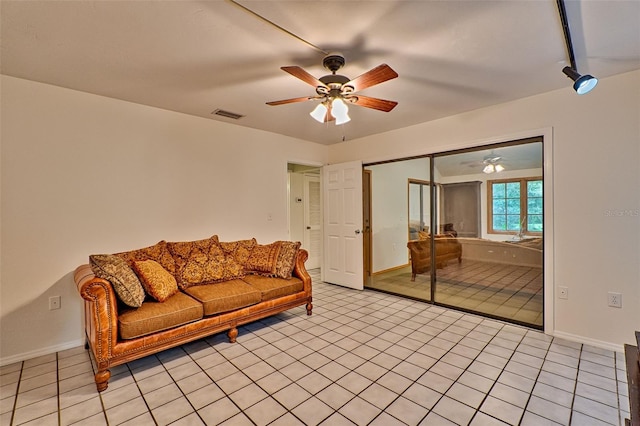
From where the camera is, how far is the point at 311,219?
5.99 m

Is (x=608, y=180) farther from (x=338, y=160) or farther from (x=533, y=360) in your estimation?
(x=338, y=160)

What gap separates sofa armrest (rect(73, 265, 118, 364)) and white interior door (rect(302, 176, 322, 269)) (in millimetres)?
3934

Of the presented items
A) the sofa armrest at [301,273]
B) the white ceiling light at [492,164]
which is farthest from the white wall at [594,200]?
the sofa armrest at [301,273]

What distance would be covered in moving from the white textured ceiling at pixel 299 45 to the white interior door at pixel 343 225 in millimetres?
1881

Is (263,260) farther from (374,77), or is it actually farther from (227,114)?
(374,77)

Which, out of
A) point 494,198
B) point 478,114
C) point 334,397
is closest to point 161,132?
point 334,397

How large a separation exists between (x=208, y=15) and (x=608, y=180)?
3.57m

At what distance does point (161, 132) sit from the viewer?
3.32m

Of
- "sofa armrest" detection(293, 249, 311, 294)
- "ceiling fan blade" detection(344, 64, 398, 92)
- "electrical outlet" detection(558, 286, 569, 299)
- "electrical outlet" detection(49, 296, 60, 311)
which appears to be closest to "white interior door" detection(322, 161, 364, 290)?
"sofa armrest" detection(293, 249, 311, 294)

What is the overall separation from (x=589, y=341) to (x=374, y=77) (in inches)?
125

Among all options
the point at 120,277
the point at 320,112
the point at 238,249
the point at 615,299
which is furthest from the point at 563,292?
the point at 120,277

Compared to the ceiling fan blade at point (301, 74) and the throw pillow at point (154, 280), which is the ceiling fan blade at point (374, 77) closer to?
the ceiling fan blade at point (301, 74)

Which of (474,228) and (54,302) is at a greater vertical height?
(474,228)

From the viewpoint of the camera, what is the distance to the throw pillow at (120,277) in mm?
2275
